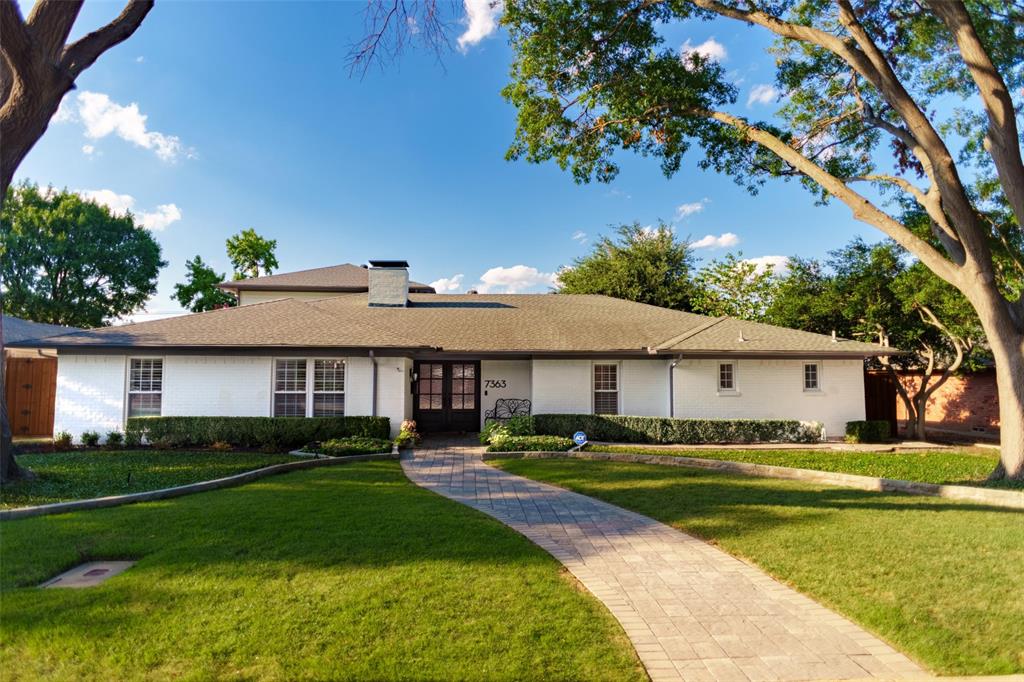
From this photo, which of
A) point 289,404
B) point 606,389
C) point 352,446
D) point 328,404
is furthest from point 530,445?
point 289,404

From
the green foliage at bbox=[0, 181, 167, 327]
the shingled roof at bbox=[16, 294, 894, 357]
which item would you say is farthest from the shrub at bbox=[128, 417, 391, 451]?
the green foliage at bbox=[0, 181, 167, 327]

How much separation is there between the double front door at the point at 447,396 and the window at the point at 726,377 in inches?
315

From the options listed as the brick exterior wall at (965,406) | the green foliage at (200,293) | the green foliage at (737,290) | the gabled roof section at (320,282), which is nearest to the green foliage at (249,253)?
the green foliage at (200,293)

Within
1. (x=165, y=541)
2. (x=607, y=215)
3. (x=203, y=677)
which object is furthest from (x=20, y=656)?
(x=607, y=215)

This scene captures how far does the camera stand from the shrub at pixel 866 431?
16.0 m

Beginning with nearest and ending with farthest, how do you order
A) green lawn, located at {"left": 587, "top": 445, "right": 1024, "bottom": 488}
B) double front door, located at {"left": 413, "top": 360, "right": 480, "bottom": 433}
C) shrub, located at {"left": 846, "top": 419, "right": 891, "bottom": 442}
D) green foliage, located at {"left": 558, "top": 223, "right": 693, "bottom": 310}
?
green lawn, located at {"left": 587, "top": 445, "right": 1024, "bottom": 488}
shrub, located at {"left": 846, "top": 419, "right": 891, "bottom": 442}
double front door, located at {"left": 413, "top": 360, "right": 480, "bottom": 433}
green foliage, located at {"left": 558, "top": 223, "right": 693, "bottom": 310}

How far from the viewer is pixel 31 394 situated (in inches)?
663

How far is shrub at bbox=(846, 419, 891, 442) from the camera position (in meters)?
16.0

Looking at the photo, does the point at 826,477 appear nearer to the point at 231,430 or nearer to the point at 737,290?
the point at 231,430

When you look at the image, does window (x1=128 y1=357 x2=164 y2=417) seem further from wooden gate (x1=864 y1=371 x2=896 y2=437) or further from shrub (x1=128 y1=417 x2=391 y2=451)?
wooden gate (x1=864 y1=371 x2=896 y2=437)

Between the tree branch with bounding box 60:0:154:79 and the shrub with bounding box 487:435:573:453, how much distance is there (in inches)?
413

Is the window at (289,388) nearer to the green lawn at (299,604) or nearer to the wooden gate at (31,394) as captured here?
the wooden gate at (31,394)

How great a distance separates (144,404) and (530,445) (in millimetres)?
11115

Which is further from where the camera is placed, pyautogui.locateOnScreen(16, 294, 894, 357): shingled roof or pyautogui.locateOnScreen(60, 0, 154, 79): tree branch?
pyautogui.locateOnScreen(16, 294, 894, 357): shingled roof
